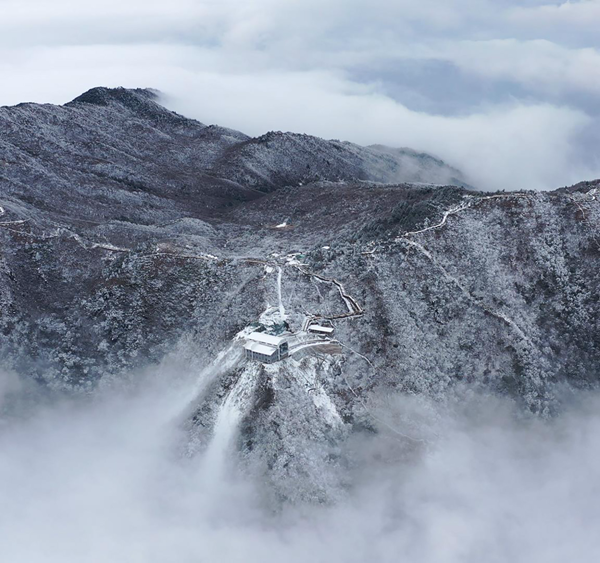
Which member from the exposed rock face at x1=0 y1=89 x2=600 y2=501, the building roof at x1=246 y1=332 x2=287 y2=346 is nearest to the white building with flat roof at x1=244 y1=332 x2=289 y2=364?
the building roof at x1=246 y1=332 x2=287 y2=346

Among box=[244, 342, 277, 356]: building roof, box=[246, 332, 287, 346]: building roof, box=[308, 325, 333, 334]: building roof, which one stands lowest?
box=[244, 342, 277, 356]: building roof

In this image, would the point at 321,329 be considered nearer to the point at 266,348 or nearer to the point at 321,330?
the point at 321,330

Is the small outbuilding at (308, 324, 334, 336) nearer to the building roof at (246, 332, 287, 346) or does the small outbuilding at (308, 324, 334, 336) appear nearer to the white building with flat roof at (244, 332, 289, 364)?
the building roof at (246, 332, 287, 346)

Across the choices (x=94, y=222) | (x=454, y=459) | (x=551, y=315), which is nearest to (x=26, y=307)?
(x=94, y=222)

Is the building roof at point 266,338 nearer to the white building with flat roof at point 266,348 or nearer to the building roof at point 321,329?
the white building with flat roof at point 266,348

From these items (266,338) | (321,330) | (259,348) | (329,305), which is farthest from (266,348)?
(329,305)

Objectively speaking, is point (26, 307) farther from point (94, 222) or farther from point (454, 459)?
point (454, 459)
